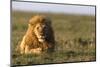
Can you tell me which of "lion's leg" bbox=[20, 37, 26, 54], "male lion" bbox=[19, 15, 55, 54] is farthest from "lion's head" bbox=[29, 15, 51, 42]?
"lion's leg" bbox=[20, 37, 26, 54]

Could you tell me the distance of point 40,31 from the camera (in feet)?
9.80

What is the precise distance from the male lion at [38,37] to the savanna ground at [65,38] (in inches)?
2.3

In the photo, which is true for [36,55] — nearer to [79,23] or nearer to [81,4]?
[79,23]

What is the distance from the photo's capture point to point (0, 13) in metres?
2.79

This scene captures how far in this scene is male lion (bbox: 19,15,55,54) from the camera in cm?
293

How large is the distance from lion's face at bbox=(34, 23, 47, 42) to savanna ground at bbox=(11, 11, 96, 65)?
0.14 metres

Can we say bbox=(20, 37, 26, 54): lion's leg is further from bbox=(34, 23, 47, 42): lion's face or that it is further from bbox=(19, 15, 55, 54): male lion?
bbox=(34, 23, 47, 42): lion's face

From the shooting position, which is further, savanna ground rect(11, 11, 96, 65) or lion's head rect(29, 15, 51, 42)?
lion's head rect(29, 15, 51, 42)

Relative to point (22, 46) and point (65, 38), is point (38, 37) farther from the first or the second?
point (65, 38)

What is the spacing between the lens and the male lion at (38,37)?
9.60 ft

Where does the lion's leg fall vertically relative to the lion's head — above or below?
below

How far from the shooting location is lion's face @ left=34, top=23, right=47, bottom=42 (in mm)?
2975

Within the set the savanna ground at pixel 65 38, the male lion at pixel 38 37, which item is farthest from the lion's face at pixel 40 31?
the savanna ground at pixel 65 38

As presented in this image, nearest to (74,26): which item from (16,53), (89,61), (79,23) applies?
(79,23)
